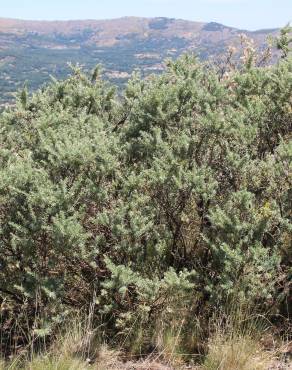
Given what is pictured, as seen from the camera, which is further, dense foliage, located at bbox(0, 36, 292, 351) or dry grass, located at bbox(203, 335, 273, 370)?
dense foliage, located at bbox(0, 36, 292, 351)

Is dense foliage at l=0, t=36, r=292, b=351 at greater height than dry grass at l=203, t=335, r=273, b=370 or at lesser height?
greater

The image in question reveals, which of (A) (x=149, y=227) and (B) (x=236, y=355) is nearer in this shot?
(B) (x=236, y=355)

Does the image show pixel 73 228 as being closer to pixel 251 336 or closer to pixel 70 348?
pixel 70 348

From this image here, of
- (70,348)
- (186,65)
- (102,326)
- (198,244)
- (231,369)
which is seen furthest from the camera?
(186,65)

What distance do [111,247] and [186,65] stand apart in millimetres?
3412

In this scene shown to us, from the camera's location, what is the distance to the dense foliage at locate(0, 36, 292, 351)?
4.34 m

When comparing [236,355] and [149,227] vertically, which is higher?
[149,227]

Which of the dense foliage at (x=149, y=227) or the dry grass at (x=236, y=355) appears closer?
the dry grass at (x=236, y=355)

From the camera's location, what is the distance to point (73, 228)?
4.25m

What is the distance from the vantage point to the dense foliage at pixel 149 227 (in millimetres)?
4344

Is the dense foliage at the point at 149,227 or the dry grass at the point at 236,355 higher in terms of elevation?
the dense foliage at the point at 149,227

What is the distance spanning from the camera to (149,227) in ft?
14.9

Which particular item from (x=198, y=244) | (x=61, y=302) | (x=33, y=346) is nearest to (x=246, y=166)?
(x=198, y=244)

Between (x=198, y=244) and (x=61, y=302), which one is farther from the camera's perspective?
(x=198, y=244)
